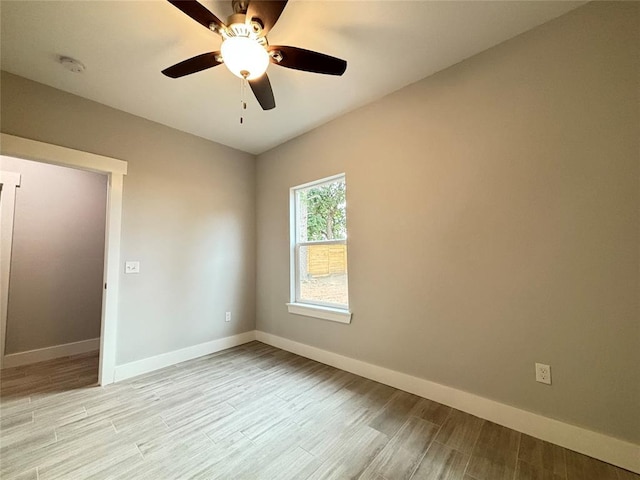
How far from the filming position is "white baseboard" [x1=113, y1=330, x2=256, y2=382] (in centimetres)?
254

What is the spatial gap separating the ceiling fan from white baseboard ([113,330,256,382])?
2.71m

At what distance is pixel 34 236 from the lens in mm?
3113

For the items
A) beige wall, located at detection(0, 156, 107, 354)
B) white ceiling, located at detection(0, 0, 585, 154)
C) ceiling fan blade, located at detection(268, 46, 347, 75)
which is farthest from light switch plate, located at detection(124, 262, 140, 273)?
ceiling fan blade, located at detection(268, 46, 347, 75)

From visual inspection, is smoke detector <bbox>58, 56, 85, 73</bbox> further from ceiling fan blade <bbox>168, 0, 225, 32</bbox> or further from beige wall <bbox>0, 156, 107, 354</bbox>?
beige wall <bbox>0, 156, 107, 354</bbox>

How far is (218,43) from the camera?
6.10ft

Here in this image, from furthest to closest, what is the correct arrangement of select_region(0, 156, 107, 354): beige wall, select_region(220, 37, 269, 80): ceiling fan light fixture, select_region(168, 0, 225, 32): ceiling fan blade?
select_region(0, 156, 107, 354): beige wall → select_region(220, 37, 269, 80): ceiling fan light fixture → select_region(168, 0, 225, 32): ceiling fan blade

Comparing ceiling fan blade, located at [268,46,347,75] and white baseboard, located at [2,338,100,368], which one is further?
white baseboard, located at [2,338,100,368]

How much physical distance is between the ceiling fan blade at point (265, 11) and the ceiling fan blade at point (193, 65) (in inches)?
→ 13.5

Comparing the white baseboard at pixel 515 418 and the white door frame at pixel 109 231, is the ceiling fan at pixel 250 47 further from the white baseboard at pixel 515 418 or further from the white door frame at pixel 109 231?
the white baseboard at pixel 515 418

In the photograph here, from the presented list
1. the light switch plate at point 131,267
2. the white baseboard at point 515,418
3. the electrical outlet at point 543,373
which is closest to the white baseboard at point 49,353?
the light switch plate at point 131,267

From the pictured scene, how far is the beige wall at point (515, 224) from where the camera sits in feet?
4.80

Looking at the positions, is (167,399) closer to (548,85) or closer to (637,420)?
(637,420)

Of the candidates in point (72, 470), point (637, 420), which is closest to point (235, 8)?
point (72, 470)

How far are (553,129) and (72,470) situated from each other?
3.50m
